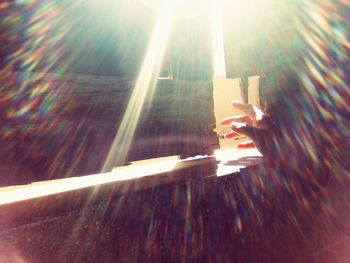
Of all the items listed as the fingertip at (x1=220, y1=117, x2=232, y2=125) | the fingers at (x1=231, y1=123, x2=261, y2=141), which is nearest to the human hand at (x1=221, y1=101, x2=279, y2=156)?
the fingers at (x1=231, y1=123, x2=261, y2=141)

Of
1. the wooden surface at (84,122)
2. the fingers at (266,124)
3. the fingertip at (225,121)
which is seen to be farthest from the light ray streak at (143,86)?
the fingers at (266,124)

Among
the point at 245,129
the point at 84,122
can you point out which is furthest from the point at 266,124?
A: the point at 84,122

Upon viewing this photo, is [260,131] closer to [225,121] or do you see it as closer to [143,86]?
[225,121]

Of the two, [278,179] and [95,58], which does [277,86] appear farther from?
[95,58]

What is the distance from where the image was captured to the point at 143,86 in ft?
7.49

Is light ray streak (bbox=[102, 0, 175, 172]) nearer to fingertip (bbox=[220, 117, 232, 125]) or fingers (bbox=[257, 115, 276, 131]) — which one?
fingertip (bbox=[220, 117, 232, 125])

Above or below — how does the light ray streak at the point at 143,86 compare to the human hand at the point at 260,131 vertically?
above

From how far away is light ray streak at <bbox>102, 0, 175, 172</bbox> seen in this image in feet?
7.04

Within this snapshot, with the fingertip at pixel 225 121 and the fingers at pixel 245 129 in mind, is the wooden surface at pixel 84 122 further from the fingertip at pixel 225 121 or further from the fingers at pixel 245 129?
the fingers at pixel 245 129

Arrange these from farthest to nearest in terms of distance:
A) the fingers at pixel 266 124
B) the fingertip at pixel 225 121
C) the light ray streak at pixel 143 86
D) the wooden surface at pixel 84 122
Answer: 1. the fingertip at pixel 225 121
2. the fingers at pixel 266 124
3. the light ray streak at pixel 143 86
4. the wooden surface at pixel 84 122

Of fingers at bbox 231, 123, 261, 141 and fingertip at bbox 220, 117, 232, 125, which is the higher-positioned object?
fingers at bbox 231, 123, 261, 141

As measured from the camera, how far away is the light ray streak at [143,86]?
2146mm

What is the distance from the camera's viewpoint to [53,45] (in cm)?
190

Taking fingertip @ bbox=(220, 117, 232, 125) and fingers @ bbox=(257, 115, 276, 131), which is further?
fingertip @ bbox=(220, 117, 232, 125)
